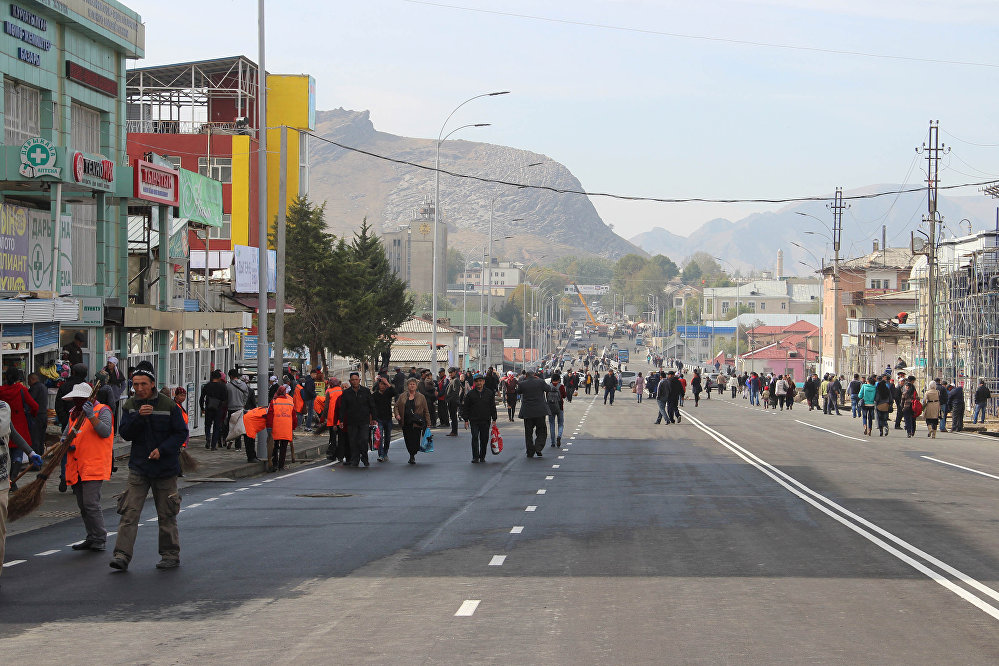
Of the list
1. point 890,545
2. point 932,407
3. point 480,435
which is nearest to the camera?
point 890,545

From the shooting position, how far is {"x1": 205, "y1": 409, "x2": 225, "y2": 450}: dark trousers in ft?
84.6

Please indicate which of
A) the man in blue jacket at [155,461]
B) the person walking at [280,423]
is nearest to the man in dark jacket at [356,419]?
the person walking at [280,423]

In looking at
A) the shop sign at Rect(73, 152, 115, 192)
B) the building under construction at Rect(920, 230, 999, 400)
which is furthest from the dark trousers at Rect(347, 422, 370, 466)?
the building under construction at Rect(920, 230, 999, 400)

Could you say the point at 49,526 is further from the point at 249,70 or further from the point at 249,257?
the point at 249,70

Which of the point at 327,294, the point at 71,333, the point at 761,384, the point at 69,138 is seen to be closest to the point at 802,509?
the point at 71,333

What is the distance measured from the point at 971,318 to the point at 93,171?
123ft

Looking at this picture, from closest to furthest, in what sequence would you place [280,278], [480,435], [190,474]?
[190,474] → [480,435] → [280,278]

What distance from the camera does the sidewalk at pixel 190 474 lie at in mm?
14922

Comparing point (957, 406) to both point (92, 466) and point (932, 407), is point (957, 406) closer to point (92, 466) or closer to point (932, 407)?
point (932, 407)

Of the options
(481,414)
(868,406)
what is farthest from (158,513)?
(868,406)

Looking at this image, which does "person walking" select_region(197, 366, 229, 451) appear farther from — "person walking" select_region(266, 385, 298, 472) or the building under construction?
the building under construction

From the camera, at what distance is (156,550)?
39.7 ft

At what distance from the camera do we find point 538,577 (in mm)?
10289

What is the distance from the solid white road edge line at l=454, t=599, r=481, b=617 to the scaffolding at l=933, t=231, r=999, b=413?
38.3 m
